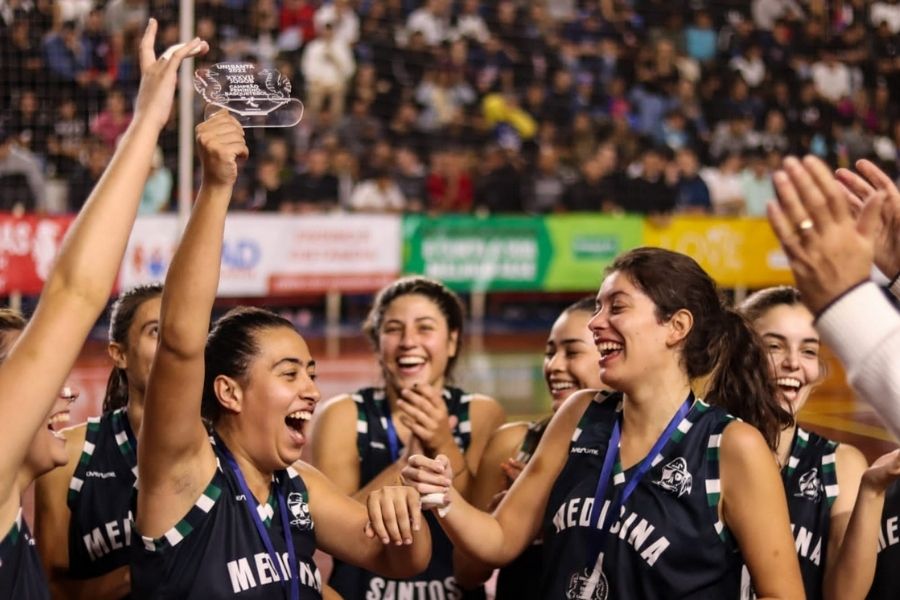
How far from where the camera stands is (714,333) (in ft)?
11.4

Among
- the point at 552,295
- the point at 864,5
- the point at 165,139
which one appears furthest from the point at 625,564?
the point at 864,5

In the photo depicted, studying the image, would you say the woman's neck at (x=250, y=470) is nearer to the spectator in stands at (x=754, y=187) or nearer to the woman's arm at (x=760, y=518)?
the woman's arm at (x=760, y=518)

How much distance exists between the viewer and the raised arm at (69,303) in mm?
2146

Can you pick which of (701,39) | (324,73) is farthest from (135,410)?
(701,39)

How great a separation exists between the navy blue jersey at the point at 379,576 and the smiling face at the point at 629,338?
1.16m

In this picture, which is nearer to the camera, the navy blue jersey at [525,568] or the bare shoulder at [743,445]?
the bare shoulder at [743,445]

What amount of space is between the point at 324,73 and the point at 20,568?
13469mm

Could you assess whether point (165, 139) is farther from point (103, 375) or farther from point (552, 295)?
point (552, 295)

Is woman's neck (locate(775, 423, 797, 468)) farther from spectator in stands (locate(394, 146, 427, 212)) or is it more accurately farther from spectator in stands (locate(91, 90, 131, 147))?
spectator in stands (locate(394, 146, 427, 212))

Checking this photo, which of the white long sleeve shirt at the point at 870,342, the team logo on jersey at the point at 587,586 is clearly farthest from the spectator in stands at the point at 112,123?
the white long sleeve shirt at the point at 870,342

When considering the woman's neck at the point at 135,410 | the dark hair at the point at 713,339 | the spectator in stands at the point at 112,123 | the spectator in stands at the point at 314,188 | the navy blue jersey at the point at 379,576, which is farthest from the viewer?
the spectator in stands at the point at 314,188

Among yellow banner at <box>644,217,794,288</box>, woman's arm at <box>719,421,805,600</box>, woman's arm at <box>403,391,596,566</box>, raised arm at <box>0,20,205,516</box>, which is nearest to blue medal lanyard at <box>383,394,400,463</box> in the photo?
woman's arm at <box>403,391,596,566</box>

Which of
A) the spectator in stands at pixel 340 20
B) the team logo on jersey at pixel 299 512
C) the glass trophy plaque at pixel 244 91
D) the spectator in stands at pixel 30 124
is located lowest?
the team logo on jersey at pixel 299 512

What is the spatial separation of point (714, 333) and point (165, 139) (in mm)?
11260
